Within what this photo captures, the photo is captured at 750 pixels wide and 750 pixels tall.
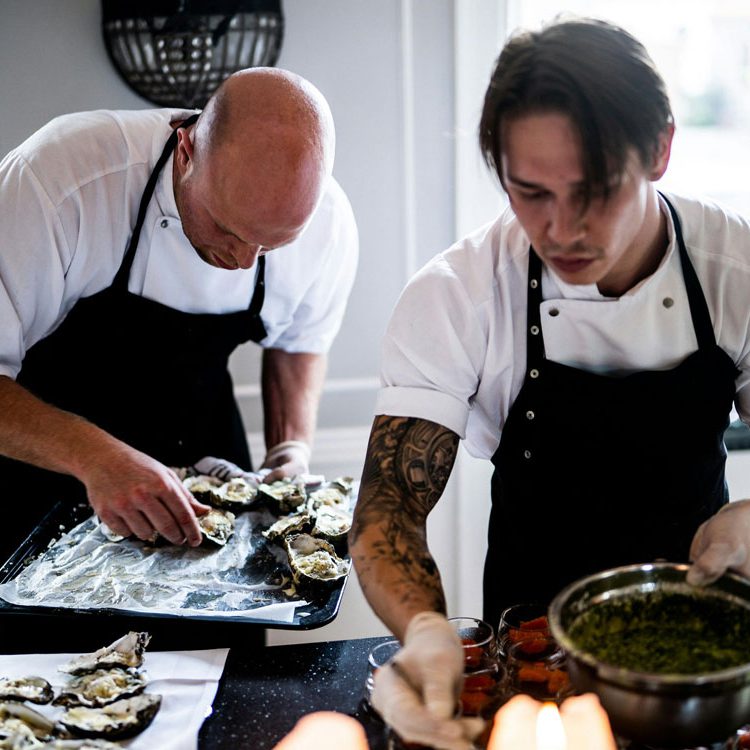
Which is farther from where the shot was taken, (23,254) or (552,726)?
(23,254)

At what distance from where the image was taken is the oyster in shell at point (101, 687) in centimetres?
146

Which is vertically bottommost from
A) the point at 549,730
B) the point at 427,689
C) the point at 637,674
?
the point at 549,730

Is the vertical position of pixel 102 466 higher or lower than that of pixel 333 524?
higher

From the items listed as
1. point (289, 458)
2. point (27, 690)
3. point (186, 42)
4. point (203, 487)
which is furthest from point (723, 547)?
point (186, 42)

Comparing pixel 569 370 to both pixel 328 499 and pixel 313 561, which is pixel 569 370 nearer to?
pixel 313 561

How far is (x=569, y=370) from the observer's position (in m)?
1.74

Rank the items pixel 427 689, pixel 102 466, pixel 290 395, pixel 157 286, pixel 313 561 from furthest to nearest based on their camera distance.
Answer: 1. pixel 290 395
2. pixel 157 286
3. pixel 102 466
4. pixel 313 561
5. pixel 427 689

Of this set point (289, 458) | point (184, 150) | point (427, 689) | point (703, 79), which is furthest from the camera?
point (703, 79)

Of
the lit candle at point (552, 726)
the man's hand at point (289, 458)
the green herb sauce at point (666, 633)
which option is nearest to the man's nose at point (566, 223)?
the green herb sauce at point (666, 633)

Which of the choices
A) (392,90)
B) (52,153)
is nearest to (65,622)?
(52,153)

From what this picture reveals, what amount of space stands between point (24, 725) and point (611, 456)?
1084 millimetres

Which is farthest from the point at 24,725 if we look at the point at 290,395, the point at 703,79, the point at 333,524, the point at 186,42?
the point at 703,79

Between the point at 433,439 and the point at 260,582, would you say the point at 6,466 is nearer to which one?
the point at 260,582

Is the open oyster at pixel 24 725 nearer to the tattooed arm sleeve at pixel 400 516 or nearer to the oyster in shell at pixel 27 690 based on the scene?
the oyster in shell at pixel 27 690
